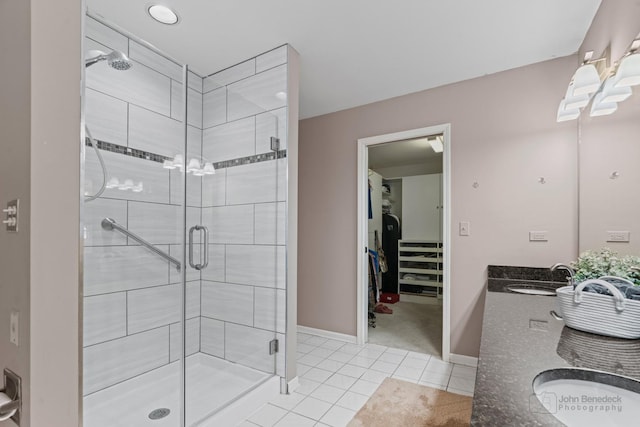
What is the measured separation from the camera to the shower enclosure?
192cm

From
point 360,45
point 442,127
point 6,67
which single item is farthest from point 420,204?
point 6,67

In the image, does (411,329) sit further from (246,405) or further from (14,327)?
(14,327)

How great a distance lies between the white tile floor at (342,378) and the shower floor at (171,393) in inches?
9.8

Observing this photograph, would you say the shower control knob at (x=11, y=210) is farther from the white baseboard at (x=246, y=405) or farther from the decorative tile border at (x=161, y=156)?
the white baseboard at (x=246, y=405)

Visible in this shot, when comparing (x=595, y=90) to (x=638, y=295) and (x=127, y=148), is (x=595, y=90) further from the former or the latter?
(x=127, y=148)

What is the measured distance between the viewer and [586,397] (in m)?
0.76

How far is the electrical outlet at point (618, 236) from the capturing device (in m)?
1.43

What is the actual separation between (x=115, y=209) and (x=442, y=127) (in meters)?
2.68

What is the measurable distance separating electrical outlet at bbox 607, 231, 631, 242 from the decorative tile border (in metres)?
1.96

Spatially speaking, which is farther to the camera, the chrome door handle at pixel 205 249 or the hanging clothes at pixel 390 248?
the hanging clothes at pixel 390 248

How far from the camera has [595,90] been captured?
1688 millimetres

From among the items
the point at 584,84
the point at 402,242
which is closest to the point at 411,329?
the point at 402,242

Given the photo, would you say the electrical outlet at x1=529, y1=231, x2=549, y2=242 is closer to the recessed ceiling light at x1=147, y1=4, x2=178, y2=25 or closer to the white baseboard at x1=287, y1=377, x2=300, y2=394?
the white baseboard at x1=287, y1=377, x2=300, y2=394

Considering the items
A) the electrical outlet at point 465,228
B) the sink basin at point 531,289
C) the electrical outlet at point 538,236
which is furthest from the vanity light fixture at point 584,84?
the sink basin at point 531,289
